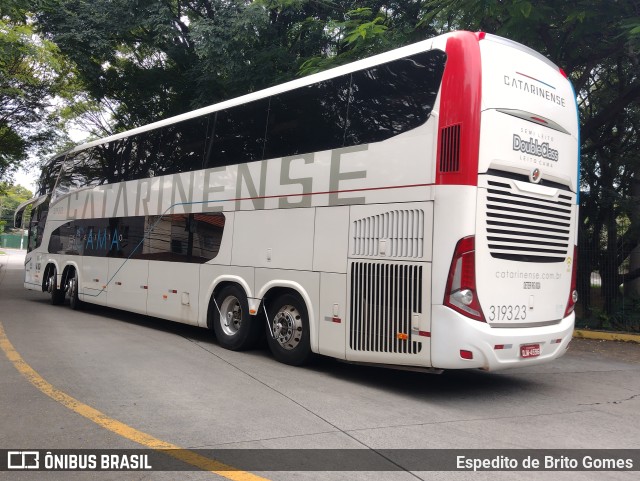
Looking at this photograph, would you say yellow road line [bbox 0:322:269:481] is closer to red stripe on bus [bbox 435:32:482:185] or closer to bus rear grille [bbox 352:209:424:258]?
bus rear grille [bbox 352:209:424:258]

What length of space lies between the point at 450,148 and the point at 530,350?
2.46 meters

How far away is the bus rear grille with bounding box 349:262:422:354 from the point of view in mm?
6094

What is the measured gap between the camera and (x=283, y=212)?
314 inches

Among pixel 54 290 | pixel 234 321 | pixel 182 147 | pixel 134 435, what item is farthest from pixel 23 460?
pixel 54 290

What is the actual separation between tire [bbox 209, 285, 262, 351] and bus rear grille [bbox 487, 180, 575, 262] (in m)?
4.05

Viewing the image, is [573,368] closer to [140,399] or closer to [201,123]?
[140,399]

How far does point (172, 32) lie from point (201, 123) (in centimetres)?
884

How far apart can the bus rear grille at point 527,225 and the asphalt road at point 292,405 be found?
1739 millimetres

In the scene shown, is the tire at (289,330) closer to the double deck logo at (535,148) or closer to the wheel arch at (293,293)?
the wheel arch at (293,293)

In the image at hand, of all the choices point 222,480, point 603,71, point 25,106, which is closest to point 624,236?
point 603,71

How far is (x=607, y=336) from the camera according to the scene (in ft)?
39.6

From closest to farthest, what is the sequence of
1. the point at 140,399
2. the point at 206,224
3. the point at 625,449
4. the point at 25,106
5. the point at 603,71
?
the point at 625,449, the point at 140,399, the point at 206,224, the point at 603,71, the point at 25,106

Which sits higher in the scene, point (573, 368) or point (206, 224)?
point (206, 224)

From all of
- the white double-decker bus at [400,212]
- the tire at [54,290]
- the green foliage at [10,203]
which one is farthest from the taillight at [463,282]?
the green foliage at [10,203]
